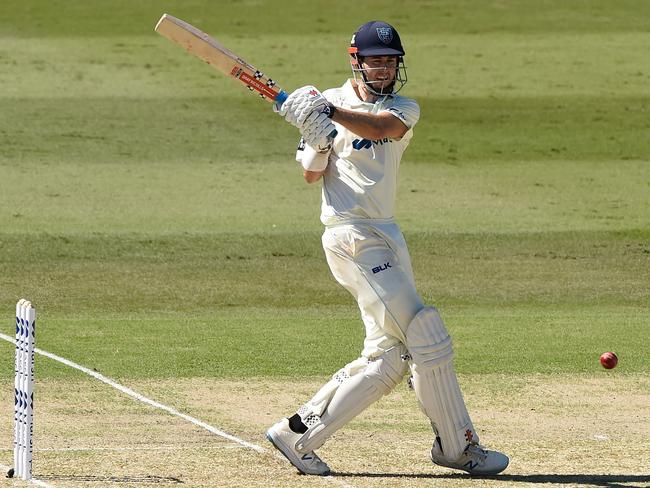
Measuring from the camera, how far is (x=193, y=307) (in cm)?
1221

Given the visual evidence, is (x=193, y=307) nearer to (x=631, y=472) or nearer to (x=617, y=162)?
(x=631, y=472)

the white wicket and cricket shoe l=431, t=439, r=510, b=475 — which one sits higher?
the white wicket

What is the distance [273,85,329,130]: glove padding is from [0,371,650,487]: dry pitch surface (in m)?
1.68

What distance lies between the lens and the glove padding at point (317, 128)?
6555mm

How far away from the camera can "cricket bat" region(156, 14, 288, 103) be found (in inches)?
269

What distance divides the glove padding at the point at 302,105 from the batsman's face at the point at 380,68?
0.42 metres

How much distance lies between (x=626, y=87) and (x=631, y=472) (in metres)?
17.8

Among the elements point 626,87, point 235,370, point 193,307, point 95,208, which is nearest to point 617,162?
point 626,87

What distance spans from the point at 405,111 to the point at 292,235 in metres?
8.60

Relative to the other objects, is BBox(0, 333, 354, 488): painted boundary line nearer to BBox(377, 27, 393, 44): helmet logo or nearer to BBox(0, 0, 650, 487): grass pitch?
BBox(0, 0, 650, 487): grass pitch

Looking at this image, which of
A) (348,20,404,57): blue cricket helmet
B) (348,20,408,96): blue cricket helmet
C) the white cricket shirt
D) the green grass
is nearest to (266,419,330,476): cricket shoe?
the white cricket shirt

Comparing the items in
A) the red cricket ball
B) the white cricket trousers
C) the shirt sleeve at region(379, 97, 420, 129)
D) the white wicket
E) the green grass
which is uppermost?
the green grass

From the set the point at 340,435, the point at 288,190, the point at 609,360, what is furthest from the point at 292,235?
the point at 340,435

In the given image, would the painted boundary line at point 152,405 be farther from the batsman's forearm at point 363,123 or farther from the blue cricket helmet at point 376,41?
the blue cricket helmet at point 376,41
